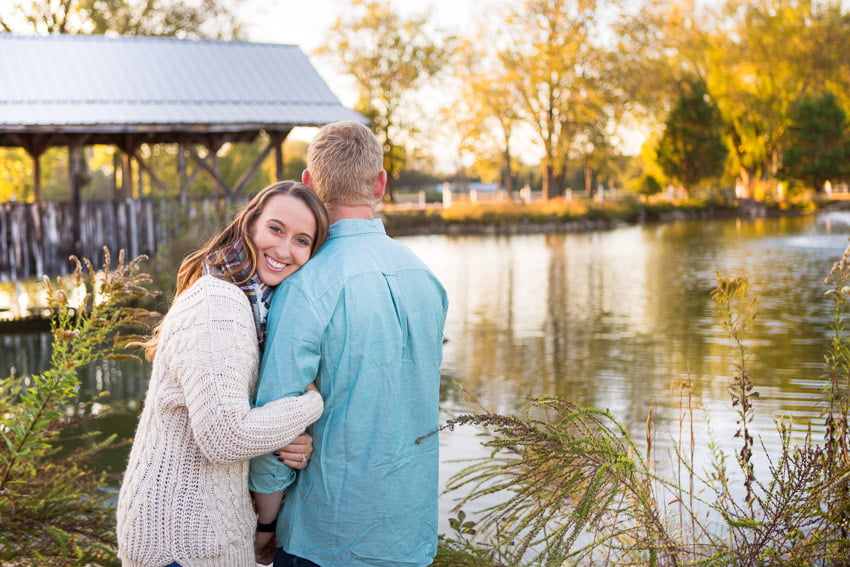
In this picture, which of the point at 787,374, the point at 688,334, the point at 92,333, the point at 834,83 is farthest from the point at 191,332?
the point at 834,83

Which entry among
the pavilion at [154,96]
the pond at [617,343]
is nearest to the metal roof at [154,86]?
the pavilion at [154,96]

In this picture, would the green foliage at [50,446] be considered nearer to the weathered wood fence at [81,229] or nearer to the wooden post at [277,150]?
the weathered wood fence at [81,229]

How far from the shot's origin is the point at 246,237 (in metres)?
2.48

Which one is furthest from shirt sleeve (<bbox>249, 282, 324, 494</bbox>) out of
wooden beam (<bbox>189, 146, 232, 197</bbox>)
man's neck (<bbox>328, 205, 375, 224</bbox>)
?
wooden beam (<bbox>189, 146, 232, 197</bbox>)

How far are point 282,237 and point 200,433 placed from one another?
52 centimetres

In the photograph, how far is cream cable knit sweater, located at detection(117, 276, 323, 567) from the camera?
7.35ft

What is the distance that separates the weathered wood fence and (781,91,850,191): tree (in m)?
40.7

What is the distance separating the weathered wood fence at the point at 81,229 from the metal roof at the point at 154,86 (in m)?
1.43

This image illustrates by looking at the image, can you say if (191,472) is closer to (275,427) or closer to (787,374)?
(275,427)

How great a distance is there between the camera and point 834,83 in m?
54.4

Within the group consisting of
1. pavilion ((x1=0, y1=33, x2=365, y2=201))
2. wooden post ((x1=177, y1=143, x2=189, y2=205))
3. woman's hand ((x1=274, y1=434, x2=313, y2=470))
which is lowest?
woman's hand ((x1=274, y1=434, x2=313, y2=470))

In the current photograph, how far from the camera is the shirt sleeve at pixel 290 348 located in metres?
2.34

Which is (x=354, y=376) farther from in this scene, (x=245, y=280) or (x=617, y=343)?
(x=617, y=343)

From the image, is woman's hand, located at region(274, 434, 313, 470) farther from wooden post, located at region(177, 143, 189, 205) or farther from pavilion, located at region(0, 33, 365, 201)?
wooden post, located at region(177, 143, 189, 205)
